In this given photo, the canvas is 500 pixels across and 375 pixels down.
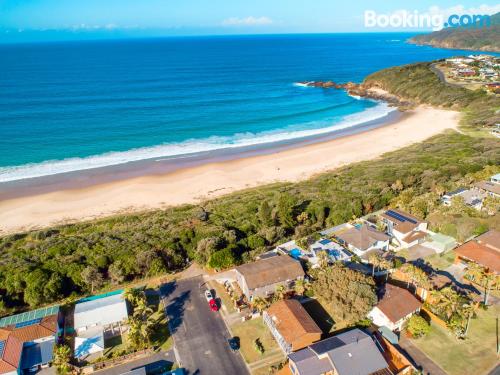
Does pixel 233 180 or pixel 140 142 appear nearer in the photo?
pixel 233 180

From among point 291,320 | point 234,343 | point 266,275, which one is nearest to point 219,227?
point 266,275

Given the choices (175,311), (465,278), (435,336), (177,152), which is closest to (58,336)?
(175,311)

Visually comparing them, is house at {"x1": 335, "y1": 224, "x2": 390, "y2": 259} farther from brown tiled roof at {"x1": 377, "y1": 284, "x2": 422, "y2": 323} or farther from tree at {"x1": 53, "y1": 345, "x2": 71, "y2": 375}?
tree at {"x1": 53, "y1": 345, "x2": 71, "y2": 375}

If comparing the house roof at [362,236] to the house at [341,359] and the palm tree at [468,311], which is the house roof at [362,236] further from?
the house at [341,359]

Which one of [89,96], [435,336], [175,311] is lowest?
[435,336]

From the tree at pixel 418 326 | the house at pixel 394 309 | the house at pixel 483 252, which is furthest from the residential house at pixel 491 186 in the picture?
the tree at pixel 418 326

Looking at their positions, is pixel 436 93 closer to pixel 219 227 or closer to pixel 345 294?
pixel 219 227

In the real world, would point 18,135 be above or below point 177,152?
above

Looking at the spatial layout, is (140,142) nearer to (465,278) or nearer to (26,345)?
(26,345)
